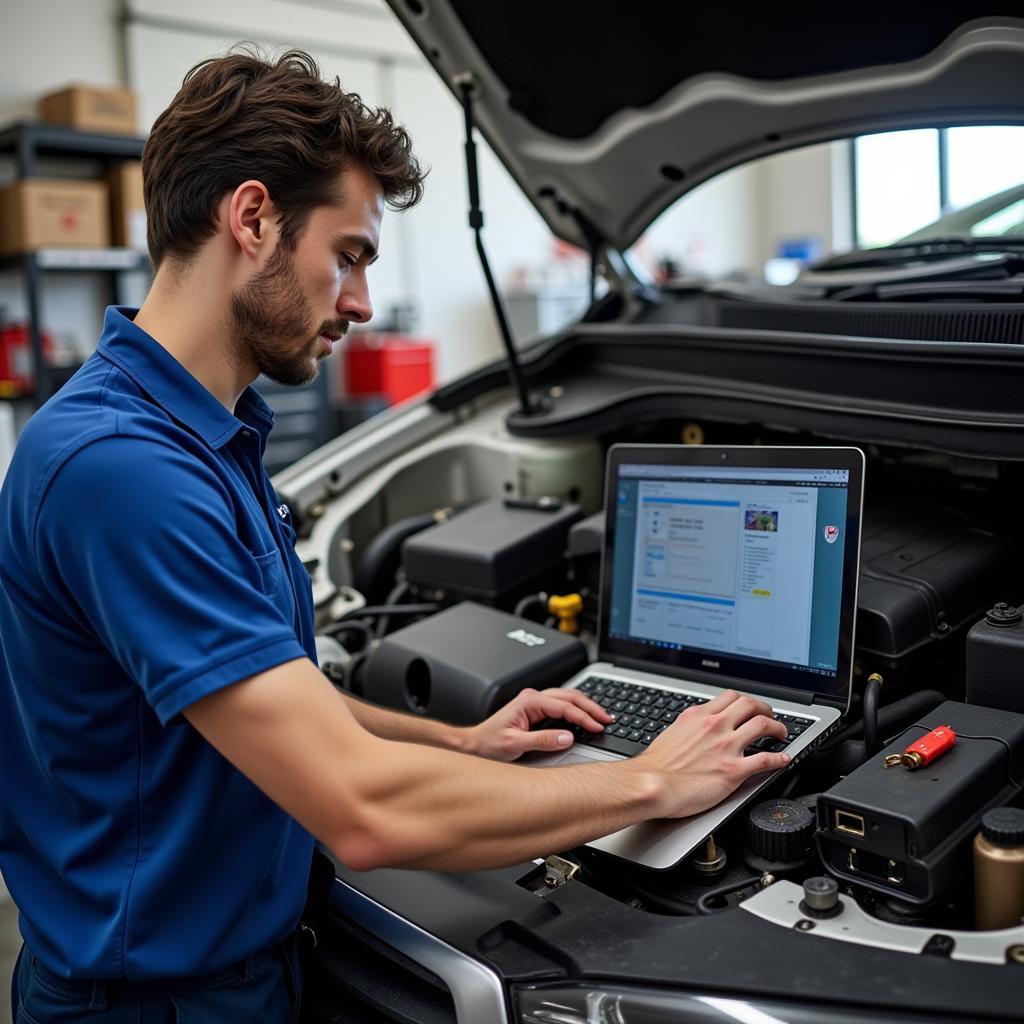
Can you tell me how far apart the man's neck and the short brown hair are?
3 cm

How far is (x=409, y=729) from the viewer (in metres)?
1.21

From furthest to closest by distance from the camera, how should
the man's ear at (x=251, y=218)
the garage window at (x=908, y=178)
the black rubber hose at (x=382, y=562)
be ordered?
the garage window at (x=908, y=178) → the black rubber hose at (x=382, y=562) → the man's ear at (x=251, y=218)

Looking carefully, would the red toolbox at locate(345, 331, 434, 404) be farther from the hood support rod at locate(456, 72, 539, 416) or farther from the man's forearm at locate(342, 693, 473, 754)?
the man's forearm at locate(342, 693, 473, 754)

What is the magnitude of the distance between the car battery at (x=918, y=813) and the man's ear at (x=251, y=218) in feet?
2.24

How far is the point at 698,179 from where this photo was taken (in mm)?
1816

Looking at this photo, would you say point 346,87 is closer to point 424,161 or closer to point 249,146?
point 424,161

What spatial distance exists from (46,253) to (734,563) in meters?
3.67

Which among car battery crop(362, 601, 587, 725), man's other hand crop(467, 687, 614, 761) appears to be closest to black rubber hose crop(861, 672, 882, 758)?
man's other hand crop(467, 687, 614, 761)

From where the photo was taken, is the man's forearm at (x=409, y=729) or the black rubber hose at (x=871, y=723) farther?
the man's forearm at (x=409, y=729)

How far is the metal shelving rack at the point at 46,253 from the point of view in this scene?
4094 mm

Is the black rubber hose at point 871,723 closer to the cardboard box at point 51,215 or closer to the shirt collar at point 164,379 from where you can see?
the shirt collar at point 164,379

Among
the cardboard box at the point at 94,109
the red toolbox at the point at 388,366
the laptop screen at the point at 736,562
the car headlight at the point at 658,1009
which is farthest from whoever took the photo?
the red toolbox at the point at 388,366


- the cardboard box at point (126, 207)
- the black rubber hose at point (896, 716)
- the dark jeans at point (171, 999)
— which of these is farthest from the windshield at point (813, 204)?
the dark jeans at point (171, 999)

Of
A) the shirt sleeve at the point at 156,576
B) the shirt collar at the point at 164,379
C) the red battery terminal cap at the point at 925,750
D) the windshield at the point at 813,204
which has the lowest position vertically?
the red battery terminal cap at the point at 925,750
